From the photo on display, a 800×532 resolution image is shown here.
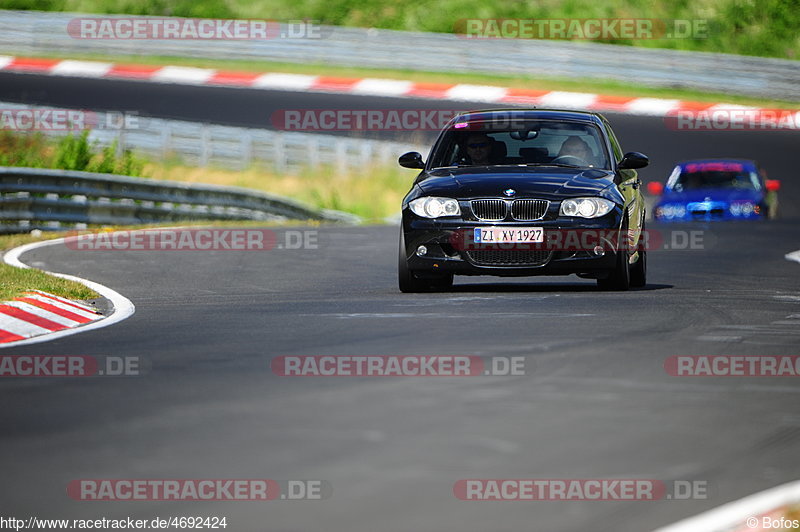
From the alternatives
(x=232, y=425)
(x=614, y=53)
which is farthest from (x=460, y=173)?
(x=614, y=53)

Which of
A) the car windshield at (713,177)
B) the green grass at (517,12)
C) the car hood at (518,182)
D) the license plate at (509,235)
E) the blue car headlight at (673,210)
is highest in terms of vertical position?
the green grass at (517,12)

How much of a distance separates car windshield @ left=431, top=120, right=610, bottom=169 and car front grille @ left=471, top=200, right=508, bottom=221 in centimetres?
104

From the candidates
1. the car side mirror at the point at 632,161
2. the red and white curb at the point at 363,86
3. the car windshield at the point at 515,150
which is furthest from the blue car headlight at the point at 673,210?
the car side mirror at the point at 632,161

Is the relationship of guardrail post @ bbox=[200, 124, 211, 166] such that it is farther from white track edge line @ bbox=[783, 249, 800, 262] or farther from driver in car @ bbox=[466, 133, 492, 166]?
driver in car @ bbox=[466, 133, 492, 166]

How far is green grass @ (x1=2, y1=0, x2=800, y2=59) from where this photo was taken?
44.2 metres

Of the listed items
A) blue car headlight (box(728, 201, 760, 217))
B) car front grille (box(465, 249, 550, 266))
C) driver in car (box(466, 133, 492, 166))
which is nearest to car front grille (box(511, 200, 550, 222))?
car front grille (box(465, 249, 550, 266))

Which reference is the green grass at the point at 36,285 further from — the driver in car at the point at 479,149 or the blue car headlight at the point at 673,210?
the blue car headlight at the point at 673,210

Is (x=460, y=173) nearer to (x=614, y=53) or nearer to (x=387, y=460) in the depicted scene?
(x=387, y=460)

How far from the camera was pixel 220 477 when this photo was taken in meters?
5.97

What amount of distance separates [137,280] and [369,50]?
24.2 metres

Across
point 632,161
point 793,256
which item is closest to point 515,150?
point 632,161

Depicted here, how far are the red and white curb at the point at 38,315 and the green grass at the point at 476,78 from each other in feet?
86.6

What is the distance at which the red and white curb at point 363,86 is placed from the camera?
117 feet

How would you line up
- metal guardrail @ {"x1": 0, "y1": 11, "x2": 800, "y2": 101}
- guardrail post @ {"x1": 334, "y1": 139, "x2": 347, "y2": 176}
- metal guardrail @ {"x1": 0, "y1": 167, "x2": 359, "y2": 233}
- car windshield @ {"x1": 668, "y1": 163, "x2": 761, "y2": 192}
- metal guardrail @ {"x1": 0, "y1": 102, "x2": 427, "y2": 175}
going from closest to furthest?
1. metal guardrail @ {"x1": 0, "y1": 167, "x2": 359, "y2": 233}
2. car windshield @ {"x1": 668, "y1": 163, "x2": 761, "y2": 192}
3. metal guardrail @ {"x1": 0, "y1": 102, "x2": 427, "y2": 175}
4. guardrail post @ {"x1": 334, "y1": 139, "x2": 347, "y2": 176}
5. metal guardrail @ {"x1": 0, "y1": 11, "x2": 800, "y2": 101}
